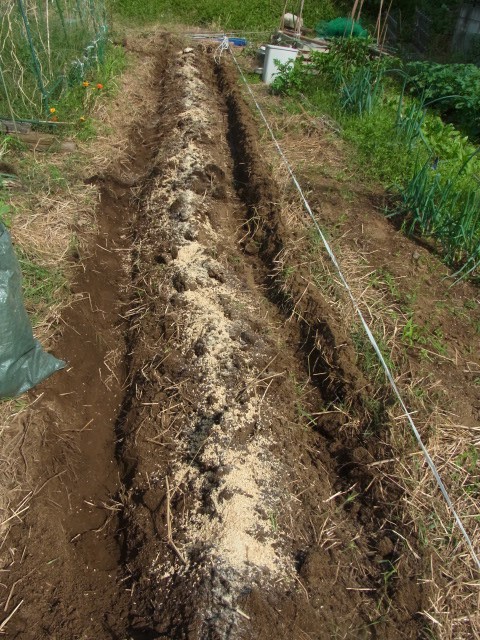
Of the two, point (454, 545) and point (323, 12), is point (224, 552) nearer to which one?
point (454, 545)

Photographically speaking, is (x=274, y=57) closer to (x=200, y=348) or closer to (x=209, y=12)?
(x=209, y=12)

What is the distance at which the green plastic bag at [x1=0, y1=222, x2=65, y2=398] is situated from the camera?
8.24ft

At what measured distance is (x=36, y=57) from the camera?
4.84 meters

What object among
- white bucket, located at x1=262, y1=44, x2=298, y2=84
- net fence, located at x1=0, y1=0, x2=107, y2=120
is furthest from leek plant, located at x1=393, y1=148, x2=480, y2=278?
white bucket, located at x1=262, y1=44, x2=298, y2=84

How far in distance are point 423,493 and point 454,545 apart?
25cm

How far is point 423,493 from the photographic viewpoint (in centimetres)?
242

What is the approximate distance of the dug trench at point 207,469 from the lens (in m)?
2.10

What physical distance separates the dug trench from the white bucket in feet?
13.1

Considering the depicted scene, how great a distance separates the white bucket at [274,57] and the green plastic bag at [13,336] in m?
5.70

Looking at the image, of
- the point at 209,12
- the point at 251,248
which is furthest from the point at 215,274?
the point at 209,12

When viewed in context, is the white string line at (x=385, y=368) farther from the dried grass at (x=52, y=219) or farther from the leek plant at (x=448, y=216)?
the dried grass at (x=52, y=219)

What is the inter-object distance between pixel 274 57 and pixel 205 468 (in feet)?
20.8

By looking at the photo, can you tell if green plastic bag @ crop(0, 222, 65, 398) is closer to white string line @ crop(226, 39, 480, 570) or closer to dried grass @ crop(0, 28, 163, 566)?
dried grass @ crop(0, 28, 163, 566)

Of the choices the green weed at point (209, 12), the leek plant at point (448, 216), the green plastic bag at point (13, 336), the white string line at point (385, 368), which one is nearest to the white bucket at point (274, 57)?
the white string line at point (385, 368)
